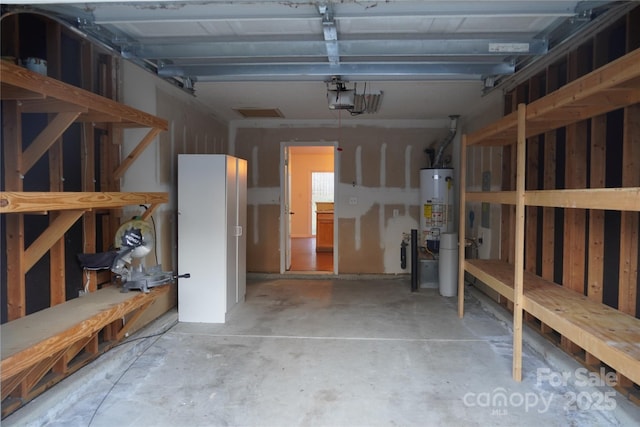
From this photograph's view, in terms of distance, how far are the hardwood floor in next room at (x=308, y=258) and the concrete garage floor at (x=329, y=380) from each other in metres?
2.70

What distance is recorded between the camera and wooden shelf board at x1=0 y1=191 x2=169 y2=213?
Answer: 1640 millimetres

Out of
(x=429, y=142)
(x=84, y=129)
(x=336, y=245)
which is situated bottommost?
(x=336, y=245)

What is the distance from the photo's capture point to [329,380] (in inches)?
109

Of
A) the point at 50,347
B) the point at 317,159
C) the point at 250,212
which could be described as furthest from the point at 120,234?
the point at 317,159

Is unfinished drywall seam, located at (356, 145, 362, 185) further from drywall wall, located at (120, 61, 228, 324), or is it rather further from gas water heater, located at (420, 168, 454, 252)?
drywall wall, located at (120, 61, 228, 324)

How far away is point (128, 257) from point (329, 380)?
64.7 inches

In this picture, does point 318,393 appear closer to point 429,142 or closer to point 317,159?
point 429,142

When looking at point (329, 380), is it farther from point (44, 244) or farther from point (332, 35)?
point (332, 35)

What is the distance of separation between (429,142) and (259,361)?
4.42 m

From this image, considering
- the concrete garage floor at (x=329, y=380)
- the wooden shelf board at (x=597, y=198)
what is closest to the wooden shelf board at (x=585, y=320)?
the concrete garage floor at (x=329, y=380)

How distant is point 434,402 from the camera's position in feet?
8.14

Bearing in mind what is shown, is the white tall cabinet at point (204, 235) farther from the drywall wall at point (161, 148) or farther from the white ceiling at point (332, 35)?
the white ceiling at point (332, 35)

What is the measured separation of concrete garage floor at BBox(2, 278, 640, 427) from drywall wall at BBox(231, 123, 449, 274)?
2263mm

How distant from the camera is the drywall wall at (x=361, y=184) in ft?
20.6
